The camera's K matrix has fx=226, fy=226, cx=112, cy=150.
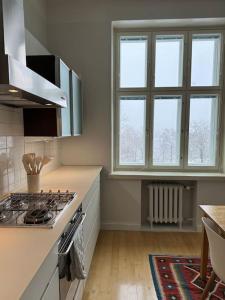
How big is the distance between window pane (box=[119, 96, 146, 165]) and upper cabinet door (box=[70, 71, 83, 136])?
27.8 inches

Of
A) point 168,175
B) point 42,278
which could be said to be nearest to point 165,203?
point 168,175

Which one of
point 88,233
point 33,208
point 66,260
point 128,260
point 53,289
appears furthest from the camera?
point 128,260

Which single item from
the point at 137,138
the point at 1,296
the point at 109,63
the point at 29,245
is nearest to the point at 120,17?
the point at 109,63

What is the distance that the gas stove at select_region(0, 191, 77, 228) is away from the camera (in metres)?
1.27

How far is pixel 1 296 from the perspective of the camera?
2.29ft

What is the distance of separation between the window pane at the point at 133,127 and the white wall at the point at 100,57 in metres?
0.35

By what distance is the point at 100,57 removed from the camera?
3.12 meters

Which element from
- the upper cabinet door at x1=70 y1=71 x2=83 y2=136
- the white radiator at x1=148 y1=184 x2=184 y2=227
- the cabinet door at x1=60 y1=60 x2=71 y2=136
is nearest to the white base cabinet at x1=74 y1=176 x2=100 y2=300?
the cabinet door at x1=60 y1=60 x2=71 y2=136

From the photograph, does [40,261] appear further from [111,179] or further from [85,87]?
[85,87]

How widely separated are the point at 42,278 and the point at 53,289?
0.20 meters

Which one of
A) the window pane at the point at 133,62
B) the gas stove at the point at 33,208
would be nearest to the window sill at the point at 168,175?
the window pane at the point at 133,62

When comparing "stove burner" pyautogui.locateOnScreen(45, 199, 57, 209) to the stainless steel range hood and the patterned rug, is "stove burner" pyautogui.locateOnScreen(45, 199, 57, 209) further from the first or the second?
the patterned rug

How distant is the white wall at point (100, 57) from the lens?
2.99 meters

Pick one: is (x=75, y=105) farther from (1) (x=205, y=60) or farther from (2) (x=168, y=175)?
(1) (x=205, y=60)
